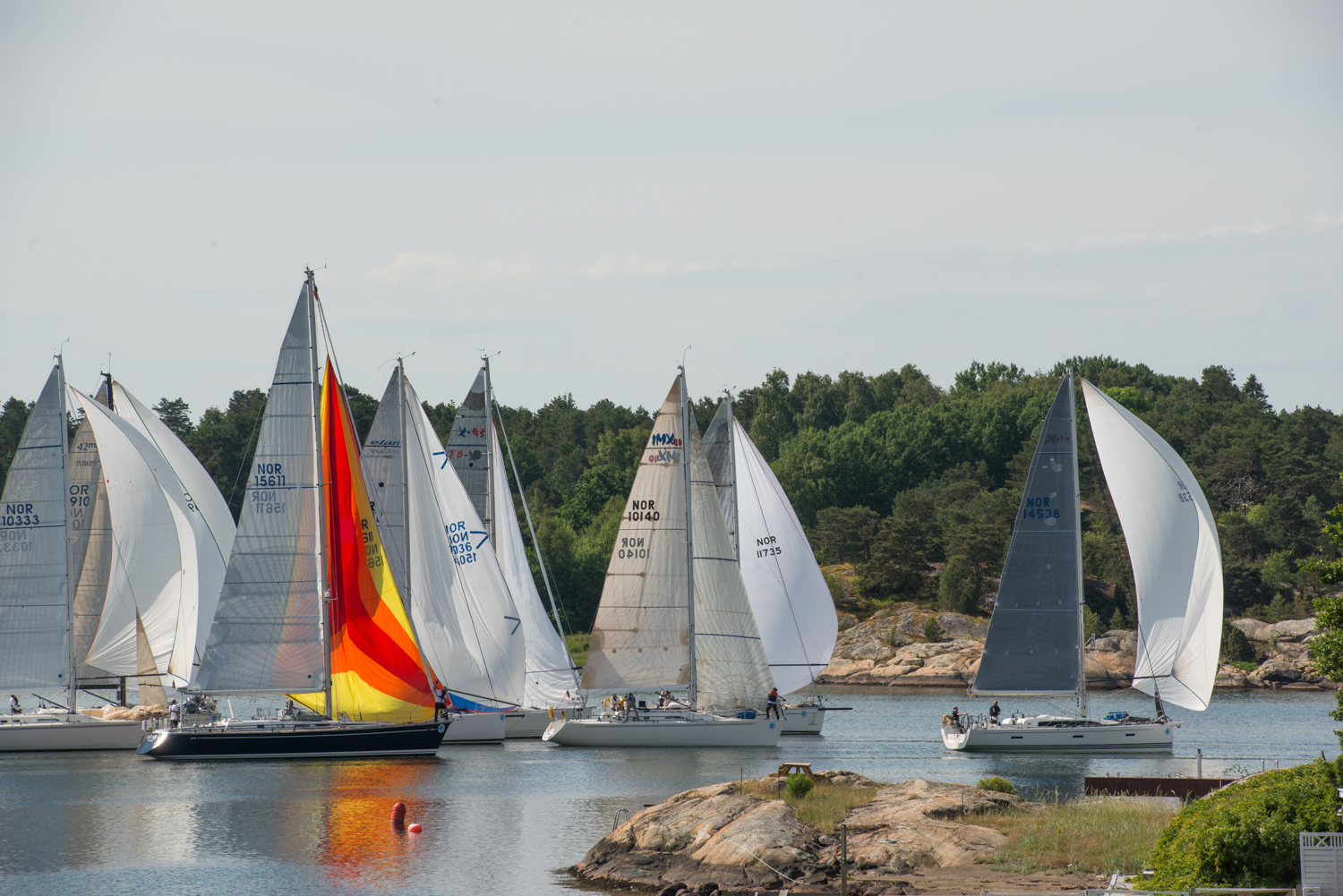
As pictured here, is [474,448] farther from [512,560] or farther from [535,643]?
[535,643]

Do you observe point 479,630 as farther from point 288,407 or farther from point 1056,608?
point 1056,608

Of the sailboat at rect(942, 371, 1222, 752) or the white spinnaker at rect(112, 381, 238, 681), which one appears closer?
the sailboat at rect(942, 371, 1222, 752)

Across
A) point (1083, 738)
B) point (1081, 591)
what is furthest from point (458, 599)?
point (1083, 738)

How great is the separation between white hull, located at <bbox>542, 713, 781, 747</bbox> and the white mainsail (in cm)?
299

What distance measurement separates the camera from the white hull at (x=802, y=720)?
2319 inches

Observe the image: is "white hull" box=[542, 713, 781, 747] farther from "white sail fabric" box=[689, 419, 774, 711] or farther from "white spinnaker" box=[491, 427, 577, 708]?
"white spinnaker" box=[491, 427, 577, 708]

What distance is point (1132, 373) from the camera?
17238 centimetres

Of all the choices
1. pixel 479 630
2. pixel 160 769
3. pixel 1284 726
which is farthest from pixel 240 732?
pixel 1284 726

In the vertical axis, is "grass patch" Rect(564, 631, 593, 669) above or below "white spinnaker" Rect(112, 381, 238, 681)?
below

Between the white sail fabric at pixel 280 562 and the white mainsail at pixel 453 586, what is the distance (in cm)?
576

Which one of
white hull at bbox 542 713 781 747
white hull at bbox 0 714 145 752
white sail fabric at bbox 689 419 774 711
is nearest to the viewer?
white hull at bbox 0 714 145 752

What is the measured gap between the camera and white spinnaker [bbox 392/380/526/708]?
178 ft

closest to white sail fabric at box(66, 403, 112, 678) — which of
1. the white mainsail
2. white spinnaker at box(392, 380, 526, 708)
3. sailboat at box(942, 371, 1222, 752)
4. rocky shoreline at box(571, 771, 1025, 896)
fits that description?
the white mainsail

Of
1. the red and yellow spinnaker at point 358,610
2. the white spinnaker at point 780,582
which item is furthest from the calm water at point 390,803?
the white spinnaker at point 780,582
